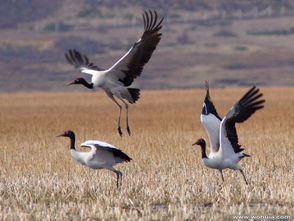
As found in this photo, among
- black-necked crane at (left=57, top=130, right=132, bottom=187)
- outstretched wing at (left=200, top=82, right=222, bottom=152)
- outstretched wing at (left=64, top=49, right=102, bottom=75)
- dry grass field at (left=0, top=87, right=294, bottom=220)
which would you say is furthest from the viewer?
outstretched wing at (left=64, top=49, right=102, bottom=75)

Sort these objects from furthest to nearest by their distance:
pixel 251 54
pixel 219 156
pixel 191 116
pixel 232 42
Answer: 1. pixel 232 42
2. pixel 251 54
3. pixel 191 116
4. pixel 219 156

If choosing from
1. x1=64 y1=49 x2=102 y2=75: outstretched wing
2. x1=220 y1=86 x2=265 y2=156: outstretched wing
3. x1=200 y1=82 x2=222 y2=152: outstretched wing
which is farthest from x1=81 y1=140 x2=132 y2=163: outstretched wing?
x1=64 y1=49 x2=102 y2=75: outstretched wing

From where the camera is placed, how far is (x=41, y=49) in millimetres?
62531

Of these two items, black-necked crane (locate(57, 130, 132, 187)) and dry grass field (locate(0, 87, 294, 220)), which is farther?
black-necked crane (locate(57, 130, 132, 187))

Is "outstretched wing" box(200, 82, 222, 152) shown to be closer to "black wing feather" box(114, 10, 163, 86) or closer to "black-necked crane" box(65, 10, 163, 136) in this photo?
"black wing feather" box(114, 10, 163, 86)

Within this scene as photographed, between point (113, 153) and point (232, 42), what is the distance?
184ft

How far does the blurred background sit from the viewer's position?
55.3 m

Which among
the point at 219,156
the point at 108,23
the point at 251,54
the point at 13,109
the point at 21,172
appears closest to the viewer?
the point at 219,156

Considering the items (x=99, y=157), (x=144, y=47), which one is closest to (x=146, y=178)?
(x=99, y=157)

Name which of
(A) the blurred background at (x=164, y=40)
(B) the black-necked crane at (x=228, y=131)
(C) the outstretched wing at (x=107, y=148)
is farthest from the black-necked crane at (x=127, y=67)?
(A) the blurred background at (x=164, y=40)

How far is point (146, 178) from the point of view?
10.6m

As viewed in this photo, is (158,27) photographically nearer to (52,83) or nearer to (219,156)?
(219,156)

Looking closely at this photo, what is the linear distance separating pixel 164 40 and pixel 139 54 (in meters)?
53.8

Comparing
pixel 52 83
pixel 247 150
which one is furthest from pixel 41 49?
pixel 247 150
